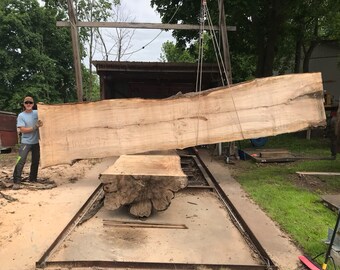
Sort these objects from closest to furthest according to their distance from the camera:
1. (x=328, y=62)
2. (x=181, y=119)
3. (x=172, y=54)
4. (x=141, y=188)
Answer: (x=141, y=188) → (x=181, y=119) → (x=328, y=62) → (x=172, y=54)

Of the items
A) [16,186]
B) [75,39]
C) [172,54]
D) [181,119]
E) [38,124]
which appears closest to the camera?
[16,186]

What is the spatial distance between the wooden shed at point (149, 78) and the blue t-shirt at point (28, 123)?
4747 millimetres

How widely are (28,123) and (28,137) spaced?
272 mm

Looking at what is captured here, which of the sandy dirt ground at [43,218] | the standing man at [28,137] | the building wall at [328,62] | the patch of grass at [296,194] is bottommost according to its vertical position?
the patch of grass at [296,194]

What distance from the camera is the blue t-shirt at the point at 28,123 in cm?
707

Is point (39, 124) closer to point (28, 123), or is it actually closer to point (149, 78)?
point (28, 123)

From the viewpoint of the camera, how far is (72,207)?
19.2ft

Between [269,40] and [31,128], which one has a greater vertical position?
[269,40]

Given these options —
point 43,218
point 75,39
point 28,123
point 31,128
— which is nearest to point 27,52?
point 75,39

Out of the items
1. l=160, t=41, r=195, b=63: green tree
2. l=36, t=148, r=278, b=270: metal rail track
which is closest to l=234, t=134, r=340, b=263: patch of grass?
l=36, t=148, r=278, b=270: metal rail track

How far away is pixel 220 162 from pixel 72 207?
5.25 m

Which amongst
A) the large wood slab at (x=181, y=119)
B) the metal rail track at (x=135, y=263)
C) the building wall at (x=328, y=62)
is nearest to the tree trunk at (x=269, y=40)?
the large wood slab at (x=181, y=119)

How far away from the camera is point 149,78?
13.2 meters

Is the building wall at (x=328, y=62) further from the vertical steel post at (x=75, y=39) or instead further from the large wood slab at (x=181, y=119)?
the vertical steel post at (x=75, y=39)
